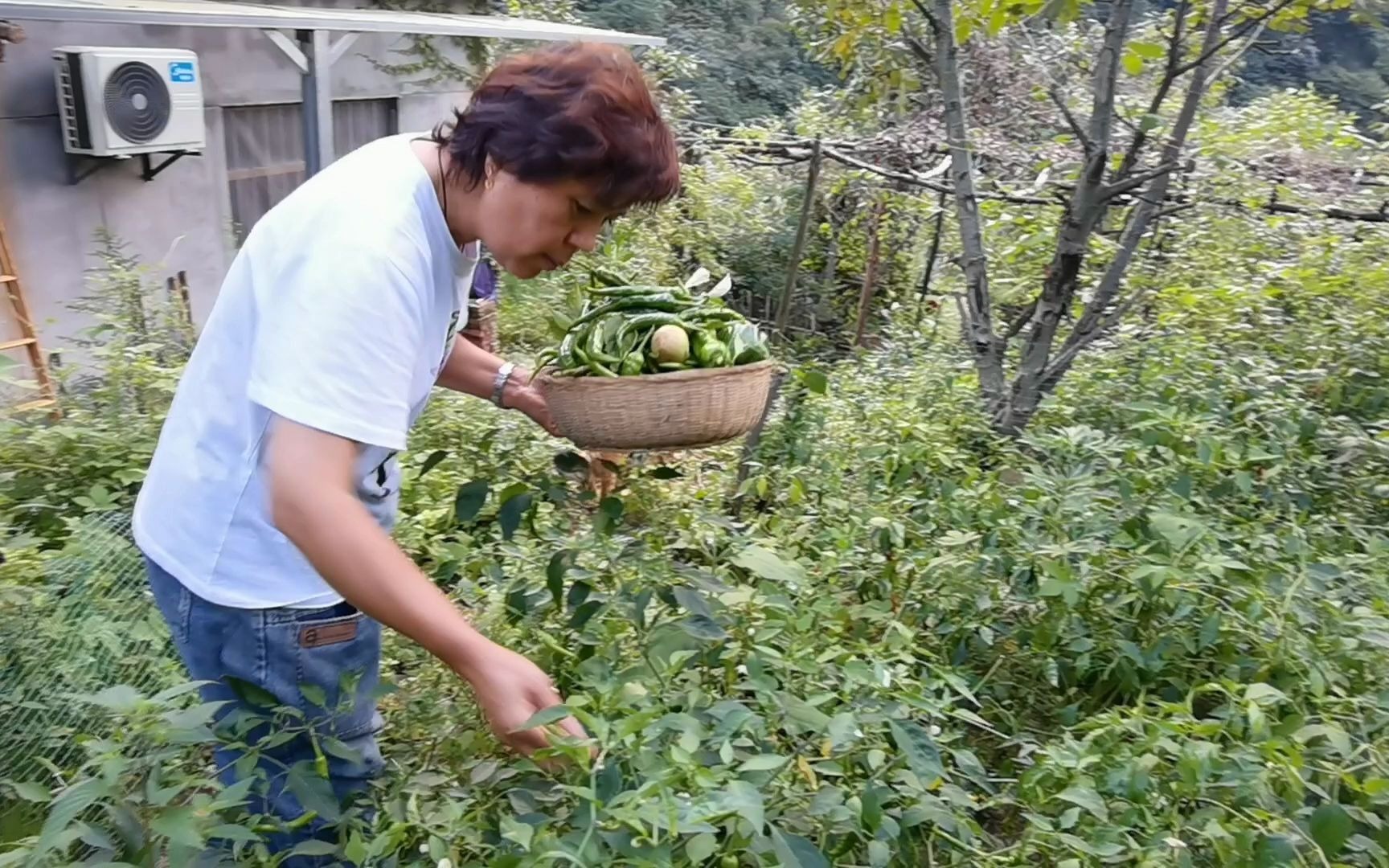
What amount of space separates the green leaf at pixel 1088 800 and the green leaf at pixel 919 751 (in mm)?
194

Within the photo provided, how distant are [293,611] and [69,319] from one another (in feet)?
16.8

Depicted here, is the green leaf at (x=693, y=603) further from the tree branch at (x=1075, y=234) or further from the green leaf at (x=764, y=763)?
the tree branch at (x=1075, y=234)

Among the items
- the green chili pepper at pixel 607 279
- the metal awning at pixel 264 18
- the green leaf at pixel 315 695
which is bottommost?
the green leaf at pixel 315 695

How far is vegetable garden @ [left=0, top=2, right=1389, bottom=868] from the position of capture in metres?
1.26

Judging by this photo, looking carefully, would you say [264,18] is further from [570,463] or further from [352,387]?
[352,387]

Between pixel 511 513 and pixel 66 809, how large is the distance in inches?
28.8

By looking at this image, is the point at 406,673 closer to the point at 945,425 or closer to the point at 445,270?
the point at 445,270

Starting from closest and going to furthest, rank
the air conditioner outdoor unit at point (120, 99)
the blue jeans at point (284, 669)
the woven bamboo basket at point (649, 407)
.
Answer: the blue jeans at point (284, 669), the woven bamboo basket at point (649, 407), the air conditioner outdoor unit at point (120, 99)

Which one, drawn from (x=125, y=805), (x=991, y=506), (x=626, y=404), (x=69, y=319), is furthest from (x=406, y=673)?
(x=69, y=319)

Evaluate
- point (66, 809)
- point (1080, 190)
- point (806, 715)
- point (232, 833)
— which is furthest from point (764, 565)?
point (1080, 190)

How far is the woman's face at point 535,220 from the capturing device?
130 cm

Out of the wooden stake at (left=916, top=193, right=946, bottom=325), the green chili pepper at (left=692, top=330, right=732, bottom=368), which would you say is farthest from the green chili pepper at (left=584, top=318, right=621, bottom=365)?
the wooden stake at (left=916, top=193, right=946, bottom=325)

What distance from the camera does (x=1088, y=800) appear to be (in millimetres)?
1431

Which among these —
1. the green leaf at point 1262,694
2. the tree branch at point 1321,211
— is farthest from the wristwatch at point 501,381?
the tree branch at point 1321,211
